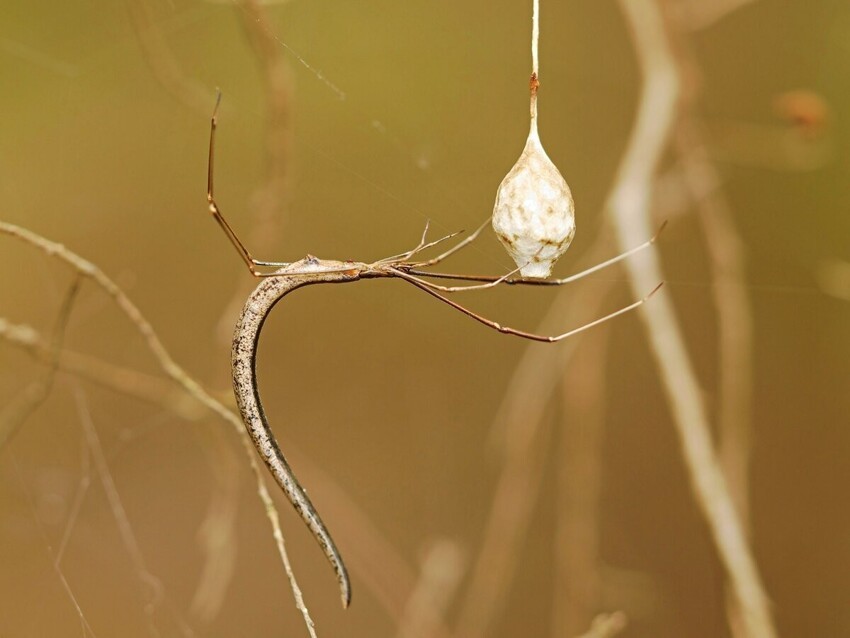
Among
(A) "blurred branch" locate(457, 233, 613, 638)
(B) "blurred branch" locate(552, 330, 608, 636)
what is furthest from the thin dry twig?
(B) "blurred branch" locate(552, 330, 608, 636)

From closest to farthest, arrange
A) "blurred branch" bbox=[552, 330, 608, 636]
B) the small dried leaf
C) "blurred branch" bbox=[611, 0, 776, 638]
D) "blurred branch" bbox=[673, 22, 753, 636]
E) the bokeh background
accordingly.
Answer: the small dried leaf → "blurred branch" bbox=[611, 0, 776, 638] → "blurred branch" bbox=[673, 22, 753, 636] → "blurred branch" bbox=[552, 330, 608, 636] → the bokeh background

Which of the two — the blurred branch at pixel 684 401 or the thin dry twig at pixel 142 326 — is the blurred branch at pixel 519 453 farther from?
the thin dry twig at pixel 142 326

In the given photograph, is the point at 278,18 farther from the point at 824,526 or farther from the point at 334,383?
the point at 824,526

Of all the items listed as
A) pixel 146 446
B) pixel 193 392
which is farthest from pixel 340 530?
pixel 193 392

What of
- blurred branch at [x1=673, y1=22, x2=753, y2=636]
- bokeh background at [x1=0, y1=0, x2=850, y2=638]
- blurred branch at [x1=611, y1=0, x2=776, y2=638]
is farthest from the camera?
bokeh background at [x1=0, y1=0, x2=850, y2=638]

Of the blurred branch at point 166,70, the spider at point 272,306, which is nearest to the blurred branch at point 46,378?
the spider at point 272,306

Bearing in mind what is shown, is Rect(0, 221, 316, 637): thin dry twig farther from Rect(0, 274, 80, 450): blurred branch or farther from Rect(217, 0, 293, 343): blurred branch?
Rect(217, 0, 293, 343): blurred branch

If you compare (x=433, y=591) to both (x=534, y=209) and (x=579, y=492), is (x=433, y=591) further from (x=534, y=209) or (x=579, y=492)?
(x=534, y=209)
